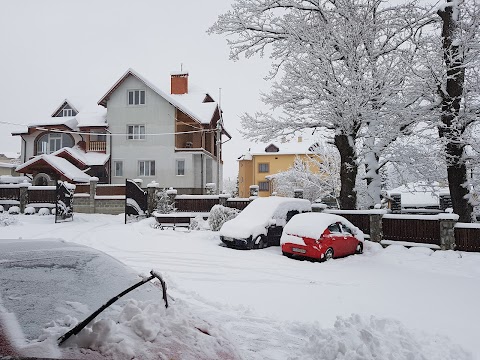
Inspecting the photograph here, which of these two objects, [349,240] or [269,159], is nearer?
[349,240]

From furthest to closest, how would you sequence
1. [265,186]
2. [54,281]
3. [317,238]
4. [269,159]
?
[269,159] → [265,186] → [317,238] → [54,281]

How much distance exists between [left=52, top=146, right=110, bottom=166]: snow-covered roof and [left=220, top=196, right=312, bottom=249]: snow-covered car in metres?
21.2

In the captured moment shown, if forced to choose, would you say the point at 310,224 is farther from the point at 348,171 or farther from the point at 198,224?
the point at 198,224

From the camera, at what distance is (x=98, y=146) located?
3186 cm

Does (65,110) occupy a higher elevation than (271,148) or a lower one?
higher

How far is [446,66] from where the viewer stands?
12.0m

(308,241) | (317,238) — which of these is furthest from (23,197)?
(317,238)

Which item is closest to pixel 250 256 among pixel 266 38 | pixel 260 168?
pixel 266 38

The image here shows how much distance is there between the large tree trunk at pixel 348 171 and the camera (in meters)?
15.8

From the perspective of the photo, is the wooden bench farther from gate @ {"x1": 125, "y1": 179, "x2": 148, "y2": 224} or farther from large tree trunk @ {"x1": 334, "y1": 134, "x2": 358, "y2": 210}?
large tree trunk @ {"x1": 334, "y1": 134, "x2": 358, "y2": 210}

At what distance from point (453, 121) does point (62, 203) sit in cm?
1943

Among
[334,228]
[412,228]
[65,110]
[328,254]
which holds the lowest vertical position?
[328,254]

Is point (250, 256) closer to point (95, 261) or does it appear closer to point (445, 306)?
point (445, 306)

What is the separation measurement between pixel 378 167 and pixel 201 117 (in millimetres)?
20087
